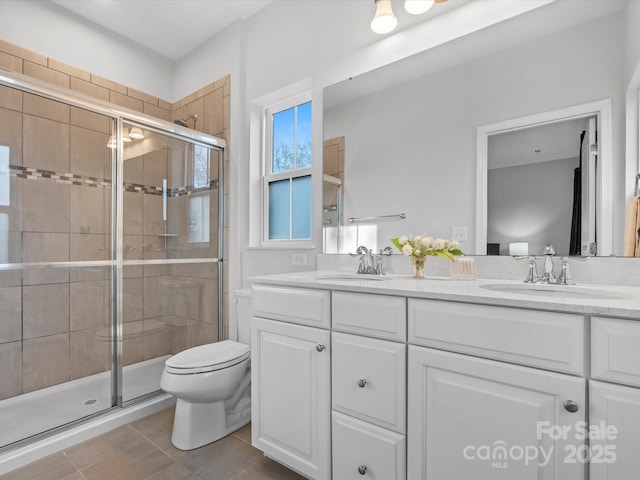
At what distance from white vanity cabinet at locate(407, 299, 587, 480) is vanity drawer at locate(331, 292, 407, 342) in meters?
0.04

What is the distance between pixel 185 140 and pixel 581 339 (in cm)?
245

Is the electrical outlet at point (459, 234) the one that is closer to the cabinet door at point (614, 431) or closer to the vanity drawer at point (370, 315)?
the vanity drawer at point (370, 315)

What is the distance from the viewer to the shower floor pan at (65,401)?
171cm

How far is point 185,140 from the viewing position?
237 centimetres

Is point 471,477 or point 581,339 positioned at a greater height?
point 581,339

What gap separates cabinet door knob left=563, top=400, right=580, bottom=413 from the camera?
0.80 meters

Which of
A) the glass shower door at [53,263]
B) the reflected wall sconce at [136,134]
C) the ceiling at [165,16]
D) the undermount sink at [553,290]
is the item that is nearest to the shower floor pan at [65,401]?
the glass shower door at [53,263]

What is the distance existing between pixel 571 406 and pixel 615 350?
0.17 meters

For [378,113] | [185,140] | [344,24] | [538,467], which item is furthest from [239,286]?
[538,467]

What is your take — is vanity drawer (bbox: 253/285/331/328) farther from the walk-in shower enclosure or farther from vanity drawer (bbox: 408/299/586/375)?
the walk-in shower enclosure

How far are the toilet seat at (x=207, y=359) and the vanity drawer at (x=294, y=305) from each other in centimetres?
42

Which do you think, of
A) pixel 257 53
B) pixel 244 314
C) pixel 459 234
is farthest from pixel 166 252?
pixel 459 234

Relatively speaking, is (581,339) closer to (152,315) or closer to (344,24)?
(344,24)

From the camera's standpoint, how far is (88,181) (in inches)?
81.4
